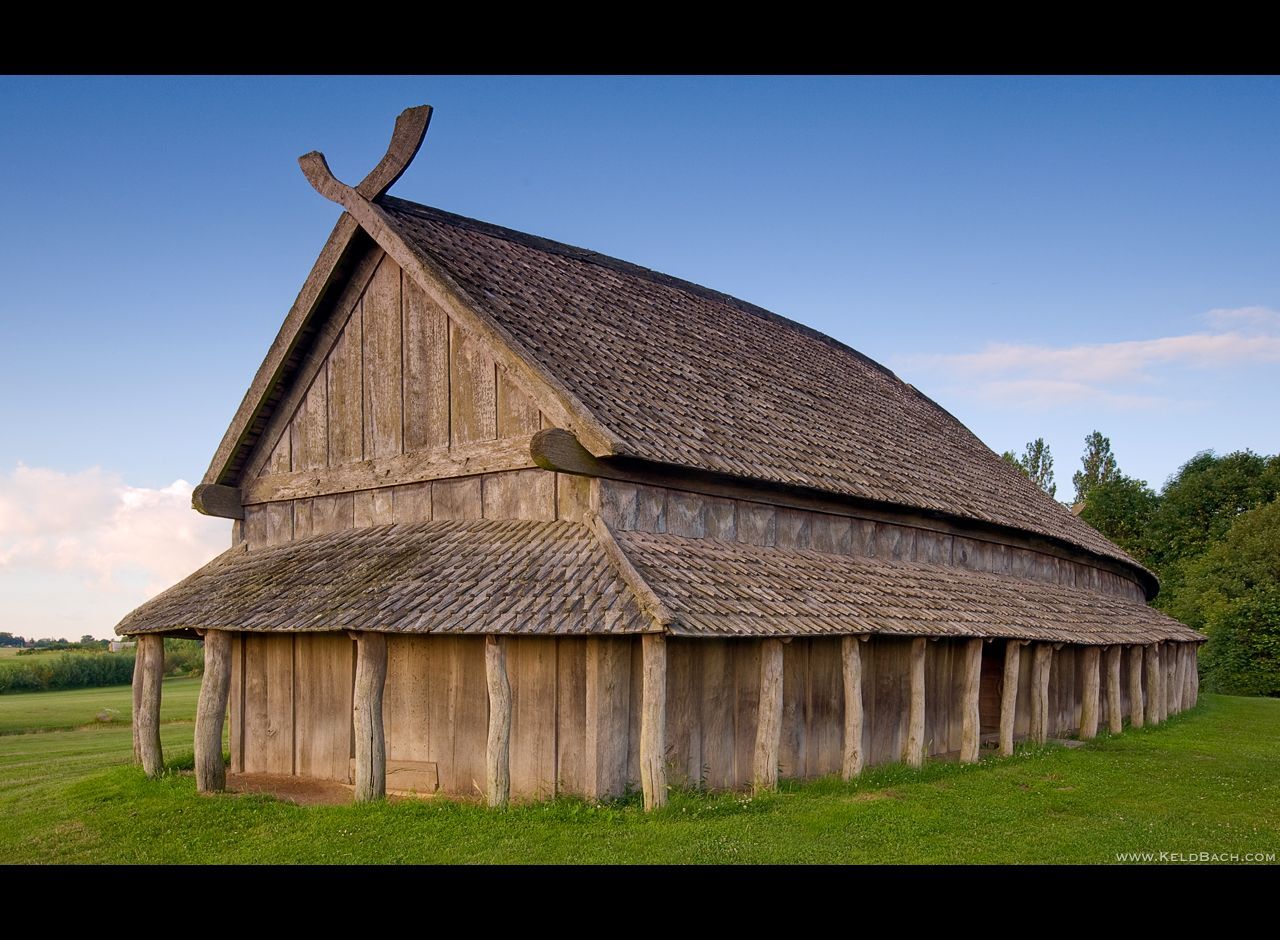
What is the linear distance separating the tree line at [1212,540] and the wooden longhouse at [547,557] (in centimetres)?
2213

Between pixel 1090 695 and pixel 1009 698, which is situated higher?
pixel 1009 698

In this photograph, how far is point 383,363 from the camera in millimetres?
17281

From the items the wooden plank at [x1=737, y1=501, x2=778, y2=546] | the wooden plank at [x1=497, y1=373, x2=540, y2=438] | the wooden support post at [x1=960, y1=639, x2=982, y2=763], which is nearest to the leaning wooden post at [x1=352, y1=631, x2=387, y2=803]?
the wooden plank at [x1=497, y1=373, x2=540, y2=438]

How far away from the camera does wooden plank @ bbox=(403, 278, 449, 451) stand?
16.3 m

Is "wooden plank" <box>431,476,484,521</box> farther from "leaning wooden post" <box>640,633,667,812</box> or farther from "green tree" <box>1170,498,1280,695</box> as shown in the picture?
"green tree" <box>1170,498,1280,695</box>

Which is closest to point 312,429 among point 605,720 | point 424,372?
point 424,372

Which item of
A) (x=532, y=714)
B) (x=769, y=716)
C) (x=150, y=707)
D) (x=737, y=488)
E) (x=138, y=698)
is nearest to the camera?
(x=532, y=714)

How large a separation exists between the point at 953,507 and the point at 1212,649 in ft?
113

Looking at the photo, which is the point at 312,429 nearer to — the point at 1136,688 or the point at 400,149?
the point at 400,149

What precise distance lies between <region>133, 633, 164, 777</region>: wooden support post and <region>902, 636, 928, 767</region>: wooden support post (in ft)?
38.2

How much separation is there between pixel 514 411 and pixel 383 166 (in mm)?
4416

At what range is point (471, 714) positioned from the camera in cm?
1468

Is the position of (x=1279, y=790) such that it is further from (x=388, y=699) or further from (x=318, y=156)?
(x=318, y=156)
